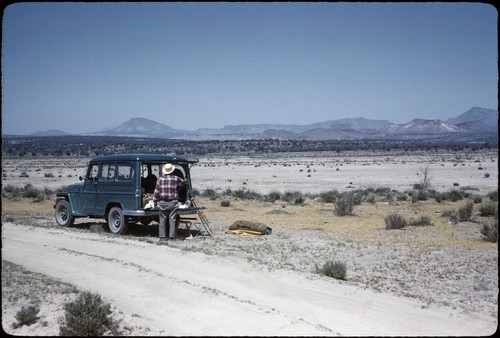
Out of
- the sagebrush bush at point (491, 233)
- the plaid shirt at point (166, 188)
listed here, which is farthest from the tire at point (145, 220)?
the sagebrush bush at point (491, 233)

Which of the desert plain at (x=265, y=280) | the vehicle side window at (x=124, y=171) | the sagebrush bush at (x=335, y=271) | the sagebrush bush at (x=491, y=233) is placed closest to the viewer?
the desert plain at (x=265, y=280)

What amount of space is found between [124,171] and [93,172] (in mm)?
1914

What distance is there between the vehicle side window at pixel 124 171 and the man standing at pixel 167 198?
1.16m

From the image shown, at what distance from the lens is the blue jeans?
46.2ft

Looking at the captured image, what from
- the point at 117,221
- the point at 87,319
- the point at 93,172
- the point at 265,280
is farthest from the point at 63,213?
the point at 87,319

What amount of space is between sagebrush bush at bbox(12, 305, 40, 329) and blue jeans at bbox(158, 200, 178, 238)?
6627 mm

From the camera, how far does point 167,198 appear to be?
46.3 ft

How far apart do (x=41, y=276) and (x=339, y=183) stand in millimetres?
38883

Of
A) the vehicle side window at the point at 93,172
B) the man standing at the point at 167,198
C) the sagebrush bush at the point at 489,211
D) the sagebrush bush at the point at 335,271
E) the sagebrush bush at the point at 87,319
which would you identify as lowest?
the sagebrush bush at the point at 489,211

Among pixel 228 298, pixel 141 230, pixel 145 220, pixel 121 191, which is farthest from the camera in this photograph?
pixel 145 220

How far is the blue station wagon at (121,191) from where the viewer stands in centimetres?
1450

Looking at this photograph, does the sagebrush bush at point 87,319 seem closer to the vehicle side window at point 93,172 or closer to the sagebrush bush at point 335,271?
the sagebrush bush at point 335,271

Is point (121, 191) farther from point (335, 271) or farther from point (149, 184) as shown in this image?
point (335, 271)

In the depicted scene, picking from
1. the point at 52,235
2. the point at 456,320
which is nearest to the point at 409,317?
the point at 456,320
